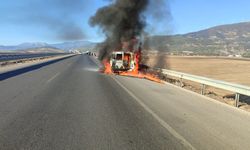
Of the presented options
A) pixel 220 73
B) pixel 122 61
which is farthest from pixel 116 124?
pixel 220 73

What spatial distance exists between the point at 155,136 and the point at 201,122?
2.39 m

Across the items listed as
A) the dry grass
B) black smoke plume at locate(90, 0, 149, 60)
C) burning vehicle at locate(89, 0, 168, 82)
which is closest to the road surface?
the dry grass

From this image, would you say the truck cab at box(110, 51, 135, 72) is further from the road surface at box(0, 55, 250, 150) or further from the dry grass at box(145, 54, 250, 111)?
the road surface at box(0, 55, 250, 150)

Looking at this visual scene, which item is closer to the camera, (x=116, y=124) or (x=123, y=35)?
(x=116, y=124)

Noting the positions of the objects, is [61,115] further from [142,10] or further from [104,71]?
[142,10]

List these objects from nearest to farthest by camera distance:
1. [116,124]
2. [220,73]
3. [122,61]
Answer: [116,124]
[122,61]
[220,73]

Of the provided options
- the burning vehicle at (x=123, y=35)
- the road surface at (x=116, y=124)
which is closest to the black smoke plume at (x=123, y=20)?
the burning vehicle at (x=123, y=35)

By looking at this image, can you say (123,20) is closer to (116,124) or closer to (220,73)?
(220,73)

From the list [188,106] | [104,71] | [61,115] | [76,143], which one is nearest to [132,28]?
[104,71]

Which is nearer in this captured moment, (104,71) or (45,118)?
(45,118)

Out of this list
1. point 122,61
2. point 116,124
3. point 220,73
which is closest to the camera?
point 116,124

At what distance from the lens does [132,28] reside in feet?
124

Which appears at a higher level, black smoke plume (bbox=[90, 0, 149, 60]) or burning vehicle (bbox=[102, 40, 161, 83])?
black smoke plume (bbox=[90, 0, 149, 60])

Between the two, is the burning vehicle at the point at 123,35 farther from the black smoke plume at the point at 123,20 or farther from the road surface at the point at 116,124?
the road surface at the point at 116,124
